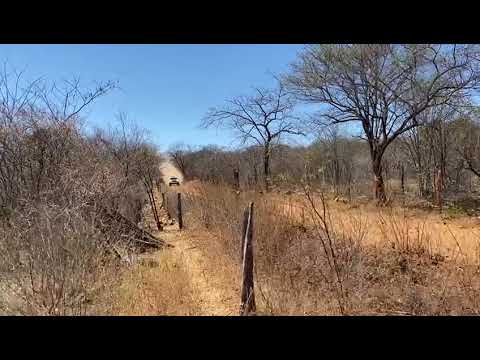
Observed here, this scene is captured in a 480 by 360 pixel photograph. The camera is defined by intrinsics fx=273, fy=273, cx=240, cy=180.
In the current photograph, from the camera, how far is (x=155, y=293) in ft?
9.82

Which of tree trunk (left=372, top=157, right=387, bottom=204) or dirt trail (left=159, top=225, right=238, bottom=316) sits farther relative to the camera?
tree trunk (left=372, top=157, right=387, bottom=204)

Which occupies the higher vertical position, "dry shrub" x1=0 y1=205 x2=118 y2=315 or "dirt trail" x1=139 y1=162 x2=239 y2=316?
"dry shrub" x1=0 y1=205 x2=118 y2=315

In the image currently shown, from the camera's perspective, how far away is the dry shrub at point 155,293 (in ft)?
8.48

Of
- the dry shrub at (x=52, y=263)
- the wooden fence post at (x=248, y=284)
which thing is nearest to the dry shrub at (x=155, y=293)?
the dry shrub at (x=52, y=263)

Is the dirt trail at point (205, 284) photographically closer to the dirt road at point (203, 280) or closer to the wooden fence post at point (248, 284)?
the dirt road at point (203, 280)

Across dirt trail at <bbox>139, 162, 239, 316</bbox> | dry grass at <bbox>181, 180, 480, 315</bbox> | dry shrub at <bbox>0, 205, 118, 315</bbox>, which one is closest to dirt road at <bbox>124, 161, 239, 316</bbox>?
dirt trail at <bbox>139, 162, 239, 316</bbox>

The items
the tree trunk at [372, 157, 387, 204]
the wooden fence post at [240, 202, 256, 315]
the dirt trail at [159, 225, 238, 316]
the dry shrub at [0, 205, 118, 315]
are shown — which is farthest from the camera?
the tree trunk at [372, 157, 387, 204]

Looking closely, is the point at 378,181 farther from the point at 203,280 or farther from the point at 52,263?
the point at 52,263

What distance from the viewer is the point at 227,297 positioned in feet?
10.9

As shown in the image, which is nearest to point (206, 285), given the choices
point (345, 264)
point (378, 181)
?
point (345, 264)

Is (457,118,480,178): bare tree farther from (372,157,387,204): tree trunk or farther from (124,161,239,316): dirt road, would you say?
(124,161,239,316): dirt road

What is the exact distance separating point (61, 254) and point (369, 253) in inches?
151

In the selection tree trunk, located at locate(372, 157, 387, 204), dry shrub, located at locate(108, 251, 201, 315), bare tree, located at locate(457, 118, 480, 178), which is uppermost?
bare tree, located at locate(457, 118, 480, 178)

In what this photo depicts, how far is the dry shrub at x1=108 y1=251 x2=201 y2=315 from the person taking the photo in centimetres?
258
